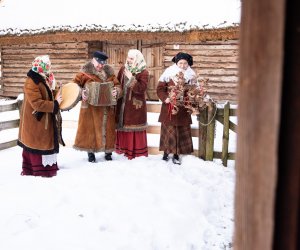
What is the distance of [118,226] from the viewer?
134 inches

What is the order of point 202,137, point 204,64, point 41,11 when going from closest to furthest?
point 202,137 < point 204,64 < point 41,11

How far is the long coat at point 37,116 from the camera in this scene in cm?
455

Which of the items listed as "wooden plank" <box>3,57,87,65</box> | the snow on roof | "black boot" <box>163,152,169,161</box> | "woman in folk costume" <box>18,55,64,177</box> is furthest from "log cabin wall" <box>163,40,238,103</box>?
"woman in folk costume" <box>18,55,64,177</box>

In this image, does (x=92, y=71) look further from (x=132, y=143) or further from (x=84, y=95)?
(x=132, y=143)

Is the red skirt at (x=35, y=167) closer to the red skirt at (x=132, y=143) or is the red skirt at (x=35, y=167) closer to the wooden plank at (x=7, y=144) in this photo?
the red skirt at (x=132, y=143)

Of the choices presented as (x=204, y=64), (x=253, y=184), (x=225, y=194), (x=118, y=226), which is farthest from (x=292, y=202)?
(x=204, y=64)

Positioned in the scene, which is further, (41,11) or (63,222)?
(41,11)

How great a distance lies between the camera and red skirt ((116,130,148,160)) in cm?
582

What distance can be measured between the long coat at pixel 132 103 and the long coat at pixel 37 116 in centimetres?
122

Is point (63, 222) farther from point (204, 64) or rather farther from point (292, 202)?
point (204, 64)

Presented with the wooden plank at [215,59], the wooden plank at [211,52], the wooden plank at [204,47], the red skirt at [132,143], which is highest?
the wooden plank at [204,47]

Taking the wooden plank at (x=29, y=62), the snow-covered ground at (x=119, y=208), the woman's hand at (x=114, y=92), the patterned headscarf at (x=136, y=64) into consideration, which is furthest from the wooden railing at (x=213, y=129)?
the wooden plank at (x=29, y=62)

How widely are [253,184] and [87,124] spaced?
16.3ft

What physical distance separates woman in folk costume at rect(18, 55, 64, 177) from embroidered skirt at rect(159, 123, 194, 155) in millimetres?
1617
